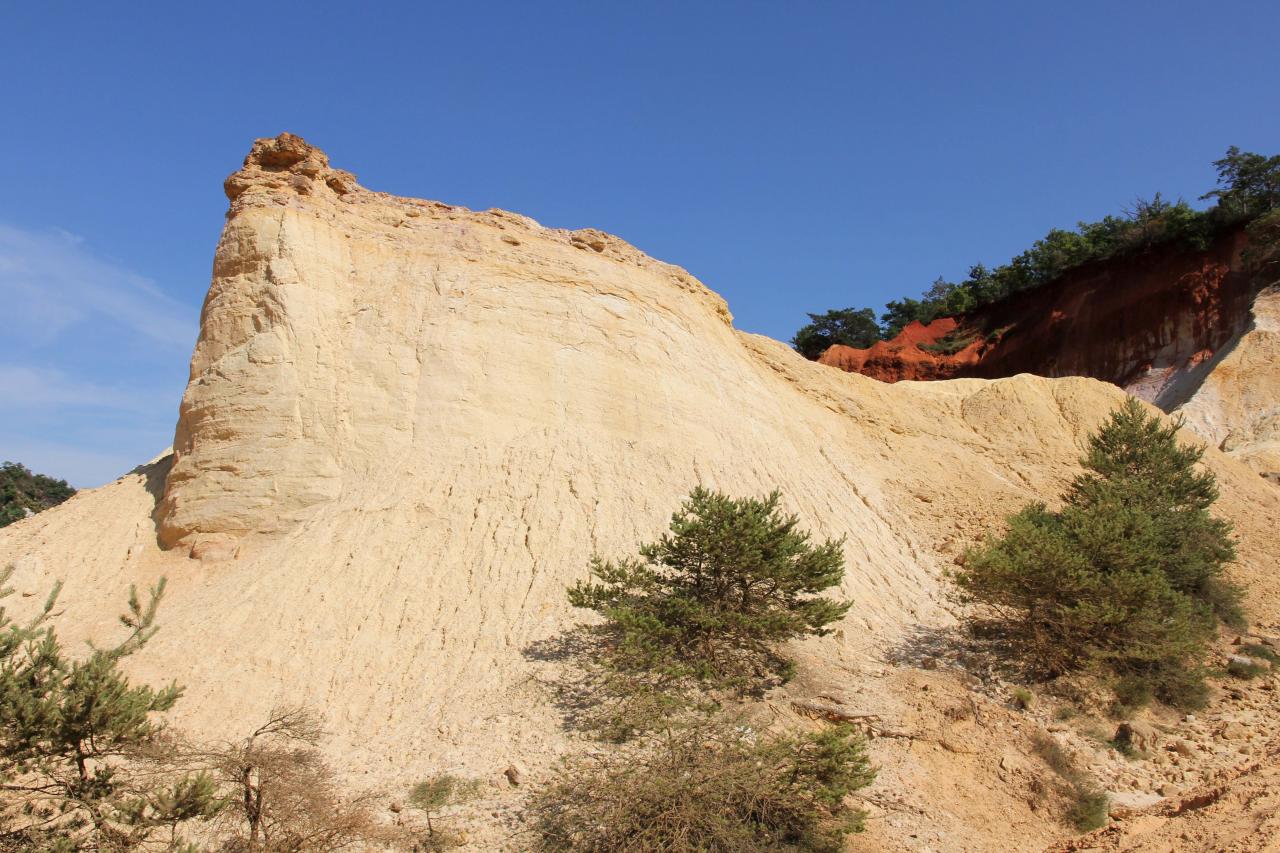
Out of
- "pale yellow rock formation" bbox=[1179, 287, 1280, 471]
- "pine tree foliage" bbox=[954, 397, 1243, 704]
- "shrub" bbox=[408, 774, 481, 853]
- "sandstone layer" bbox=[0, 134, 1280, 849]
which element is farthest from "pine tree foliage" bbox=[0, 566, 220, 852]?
"pale yellow rock formation" bbox=[1179, 287, 1280, 471]

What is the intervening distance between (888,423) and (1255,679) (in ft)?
32.7

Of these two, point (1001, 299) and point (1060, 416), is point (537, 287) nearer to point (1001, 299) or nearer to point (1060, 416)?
point (1060, 416)

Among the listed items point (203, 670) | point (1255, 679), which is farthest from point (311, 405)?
point (1255, 679)

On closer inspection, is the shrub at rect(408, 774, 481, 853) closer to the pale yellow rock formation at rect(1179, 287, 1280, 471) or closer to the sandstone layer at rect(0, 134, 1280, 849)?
the sandstone layer at rect(0, 134, 1280, 849)

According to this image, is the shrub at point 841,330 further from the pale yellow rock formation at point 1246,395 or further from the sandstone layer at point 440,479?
the sandstone layer at point 440,479

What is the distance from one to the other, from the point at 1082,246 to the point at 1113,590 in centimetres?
3250

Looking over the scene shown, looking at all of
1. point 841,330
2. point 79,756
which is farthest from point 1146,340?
point 79,756

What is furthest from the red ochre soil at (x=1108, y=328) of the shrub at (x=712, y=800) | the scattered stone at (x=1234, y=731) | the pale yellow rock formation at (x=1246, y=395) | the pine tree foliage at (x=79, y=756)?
the pine tree foliage at (x=79, y=756)

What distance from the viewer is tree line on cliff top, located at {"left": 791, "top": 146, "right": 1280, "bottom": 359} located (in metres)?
34.3

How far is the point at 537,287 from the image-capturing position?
18.6 m

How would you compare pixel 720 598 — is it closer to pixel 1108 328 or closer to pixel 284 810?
pixel 284 810

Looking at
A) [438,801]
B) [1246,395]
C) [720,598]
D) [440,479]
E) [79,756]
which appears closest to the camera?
[79,756]

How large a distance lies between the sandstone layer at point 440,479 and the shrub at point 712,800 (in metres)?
1.45

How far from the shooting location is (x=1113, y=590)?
44.6 ft
